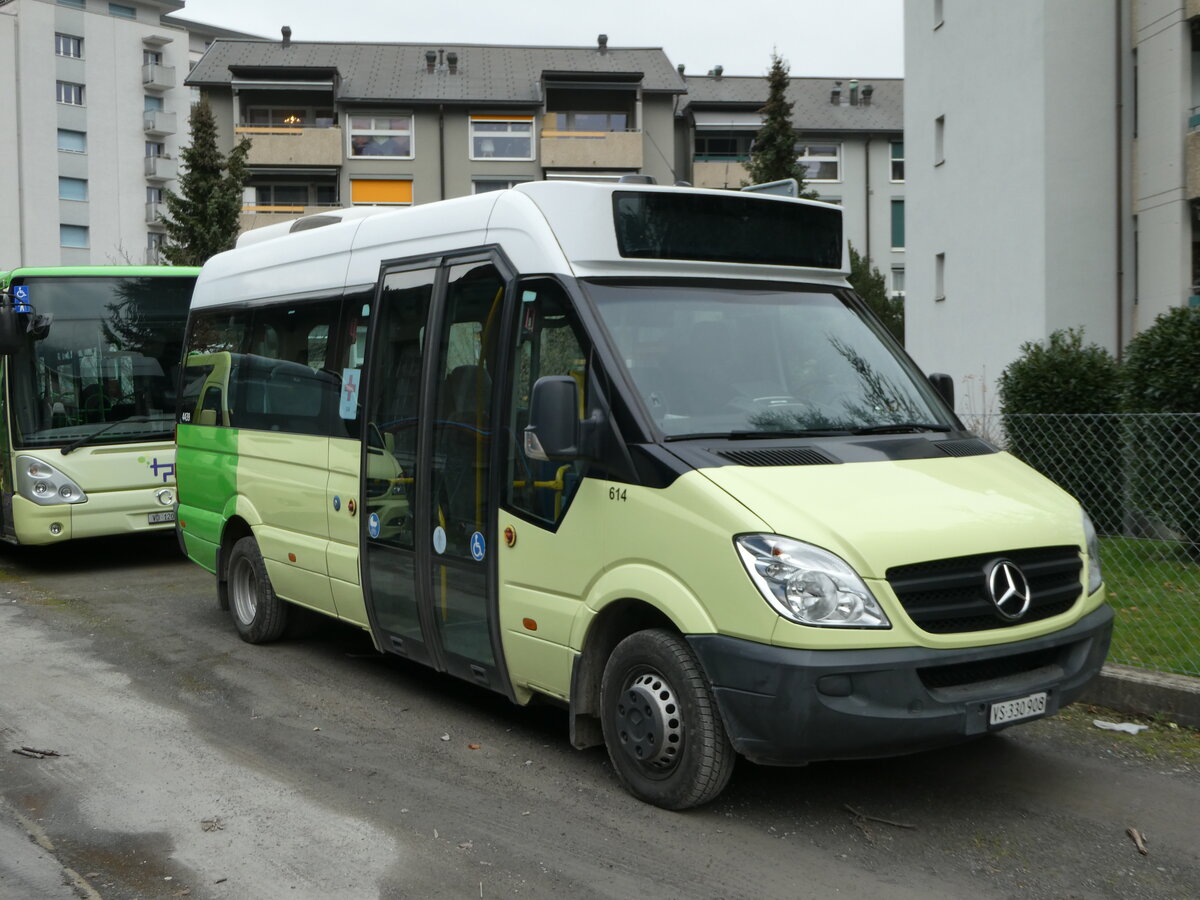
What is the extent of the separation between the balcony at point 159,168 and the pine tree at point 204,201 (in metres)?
33.4

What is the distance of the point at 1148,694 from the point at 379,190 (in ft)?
151

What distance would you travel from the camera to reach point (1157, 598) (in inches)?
314

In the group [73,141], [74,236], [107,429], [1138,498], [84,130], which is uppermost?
[84,130]

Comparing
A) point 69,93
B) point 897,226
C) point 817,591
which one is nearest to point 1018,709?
point 817,591

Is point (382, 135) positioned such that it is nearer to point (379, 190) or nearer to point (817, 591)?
point (379, 190)

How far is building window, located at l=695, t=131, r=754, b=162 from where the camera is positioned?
54.3 meters

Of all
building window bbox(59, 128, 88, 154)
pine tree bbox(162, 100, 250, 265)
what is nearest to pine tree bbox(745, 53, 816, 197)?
pine tree bbox(162, 100, 250, 265)

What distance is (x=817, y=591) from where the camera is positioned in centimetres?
454

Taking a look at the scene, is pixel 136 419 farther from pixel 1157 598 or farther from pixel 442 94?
pixel 442 94

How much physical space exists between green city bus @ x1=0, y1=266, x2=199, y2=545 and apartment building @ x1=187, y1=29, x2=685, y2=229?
37.2 meters

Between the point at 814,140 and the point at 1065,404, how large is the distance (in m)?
42.7

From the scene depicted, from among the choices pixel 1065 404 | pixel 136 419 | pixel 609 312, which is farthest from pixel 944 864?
pixel 136 419

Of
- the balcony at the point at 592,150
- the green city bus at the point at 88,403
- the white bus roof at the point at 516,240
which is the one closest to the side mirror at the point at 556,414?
the white bus roof at the point at 516,240

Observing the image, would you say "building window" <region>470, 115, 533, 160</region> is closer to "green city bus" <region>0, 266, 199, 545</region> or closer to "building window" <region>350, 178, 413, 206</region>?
"building window" <region>350, 178, 413, 206</region>
